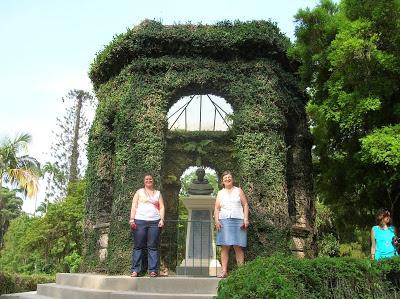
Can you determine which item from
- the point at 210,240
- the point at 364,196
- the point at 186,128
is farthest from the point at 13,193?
the point at 364,196

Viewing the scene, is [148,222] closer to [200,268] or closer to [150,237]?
[150,237]

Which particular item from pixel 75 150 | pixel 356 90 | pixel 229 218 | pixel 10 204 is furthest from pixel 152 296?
pixel 10 204

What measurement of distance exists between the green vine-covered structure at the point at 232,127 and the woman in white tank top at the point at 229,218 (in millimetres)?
1510

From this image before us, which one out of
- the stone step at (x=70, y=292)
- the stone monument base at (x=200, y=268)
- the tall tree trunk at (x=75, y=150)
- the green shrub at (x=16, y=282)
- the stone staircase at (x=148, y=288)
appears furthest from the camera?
the tall tree trunk at (x=75, y=150)

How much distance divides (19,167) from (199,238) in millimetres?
10143

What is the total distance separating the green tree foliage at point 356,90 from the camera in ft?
28.4

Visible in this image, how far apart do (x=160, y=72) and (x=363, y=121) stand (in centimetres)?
449

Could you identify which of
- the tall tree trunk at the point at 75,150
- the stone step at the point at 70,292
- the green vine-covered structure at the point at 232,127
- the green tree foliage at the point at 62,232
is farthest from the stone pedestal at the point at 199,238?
the tall tree trunk at the point at 75,150

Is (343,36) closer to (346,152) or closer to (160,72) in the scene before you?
(346,152)

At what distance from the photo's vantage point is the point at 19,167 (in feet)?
64.1

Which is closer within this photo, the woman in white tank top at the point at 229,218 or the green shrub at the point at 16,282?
the woman in white tank top at the point at 229,218

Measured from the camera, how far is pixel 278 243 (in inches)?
371

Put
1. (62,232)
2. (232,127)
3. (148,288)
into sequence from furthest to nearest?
(62,232) → (232,127) → (148,288)

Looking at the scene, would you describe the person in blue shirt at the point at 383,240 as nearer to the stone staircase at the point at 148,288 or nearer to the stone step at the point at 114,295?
the stone staircase at the point at 148,288
